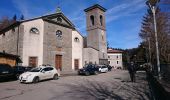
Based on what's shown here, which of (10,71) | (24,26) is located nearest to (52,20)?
(24,26)

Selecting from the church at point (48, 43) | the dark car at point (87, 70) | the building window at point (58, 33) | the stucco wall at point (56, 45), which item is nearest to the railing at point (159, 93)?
the dark car at point (87, 70)

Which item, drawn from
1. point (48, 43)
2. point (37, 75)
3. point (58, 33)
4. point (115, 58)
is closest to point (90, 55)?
point (58, 33)

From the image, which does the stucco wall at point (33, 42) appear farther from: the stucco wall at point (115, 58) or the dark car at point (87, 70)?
the stucco wall at point (115, 58)

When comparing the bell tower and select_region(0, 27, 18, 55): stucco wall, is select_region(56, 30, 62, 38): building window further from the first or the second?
the bell tower

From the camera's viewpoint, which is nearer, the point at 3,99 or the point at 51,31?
the point at 3,99

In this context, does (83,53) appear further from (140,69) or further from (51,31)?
(140,69)

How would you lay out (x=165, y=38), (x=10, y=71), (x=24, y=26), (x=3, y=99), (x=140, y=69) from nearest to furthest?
1. (x=3, y=99)
2. (x=10, y=71)
3. (x=24, y=26)
4. (x=165, y=38)
5. (x=140, y=69)

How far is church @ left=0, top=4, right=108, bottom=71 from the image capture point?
3225 centimetres

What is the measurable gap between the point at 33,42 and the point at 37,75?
585 inches

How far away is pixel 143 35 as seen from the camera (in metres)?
53.2

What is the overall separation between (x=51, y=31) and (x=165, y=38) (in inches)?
935

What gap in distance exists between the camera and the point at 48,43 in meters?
35.0

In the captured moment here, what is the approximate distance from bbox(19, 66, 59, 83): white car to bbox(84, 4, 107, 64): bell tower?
28303 mm

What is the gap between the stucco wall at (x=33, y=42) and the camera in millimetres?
31984
